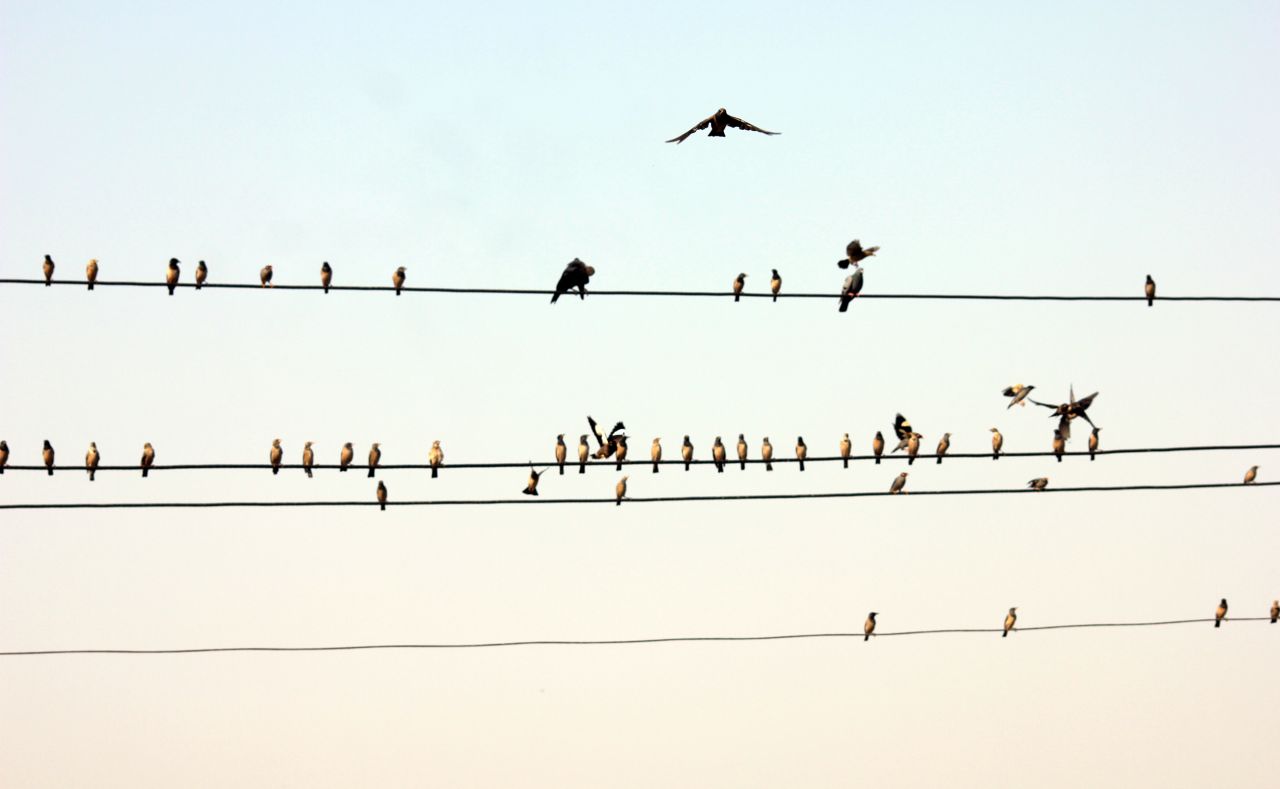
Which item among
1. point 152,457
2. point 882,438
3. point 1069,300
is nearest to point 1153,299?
point 1069,300

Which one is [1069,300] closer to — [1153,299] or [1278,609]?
[1153,299]

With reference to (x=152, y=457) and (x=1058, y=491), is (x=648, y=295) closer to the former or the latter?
(x=1058, y=491)

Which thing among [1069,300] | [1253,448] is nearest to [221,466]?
[1069,300]

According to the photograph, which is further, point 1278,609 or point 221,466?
point 1278,609

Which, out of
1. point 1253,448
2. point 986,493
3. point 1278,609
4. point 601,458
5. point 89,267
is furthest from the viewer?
point 1278,609

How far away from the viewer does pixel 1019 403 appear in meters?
23.7

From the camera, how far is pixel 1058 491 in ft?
63.0

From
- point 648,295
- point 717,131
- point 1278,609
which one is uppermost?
point 717,131

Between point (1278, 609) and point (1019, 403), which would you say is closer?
point (1019, 403)

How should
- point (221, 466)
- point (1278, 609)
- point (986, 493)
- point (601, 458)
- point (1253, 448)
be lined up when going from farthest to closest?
point (1278, 609), point (601, 458), point (986, 493), point (1253, 448), point (221, 466)

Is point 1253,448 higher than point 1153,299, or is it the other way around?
point 1153,299

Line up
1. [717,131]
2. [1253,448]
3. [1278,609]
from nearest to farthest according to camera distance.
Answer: [1253,448], [717,131], [1278,609]

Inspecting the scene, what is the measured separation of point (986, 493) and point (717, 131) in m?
6.10

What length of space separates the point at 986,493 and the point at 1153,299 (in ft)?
8.78
